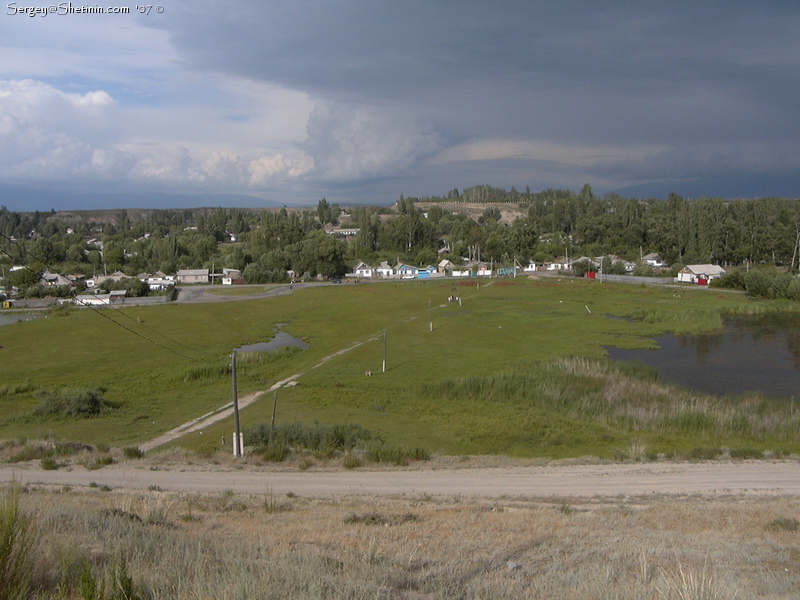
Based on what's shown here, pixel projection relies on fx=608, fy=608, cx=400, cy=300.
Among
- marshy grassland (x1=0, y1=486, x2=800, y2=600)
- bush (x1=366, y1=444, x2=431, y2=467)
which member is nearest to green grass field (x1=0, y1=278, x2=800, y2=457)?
bush (x1=366, y1=444, x2=431, y2=467)

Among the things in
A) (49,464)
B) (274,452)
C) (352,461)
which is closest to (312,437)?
(274,452)

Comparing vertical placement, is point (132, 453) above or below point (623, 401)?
above

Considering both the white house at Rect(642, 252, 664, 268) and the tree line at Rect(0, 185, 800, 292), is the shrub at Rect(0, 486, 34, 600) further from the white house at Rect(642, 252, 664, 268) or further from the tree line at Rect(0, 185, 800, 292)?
the white house at Rect(642, 252, 664, 268)

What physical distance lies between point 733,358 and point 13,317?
72.6 metres

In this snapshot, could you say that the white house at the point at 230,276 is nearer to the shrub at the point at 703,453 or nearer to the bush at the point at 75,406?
the bush at the point at 75,406

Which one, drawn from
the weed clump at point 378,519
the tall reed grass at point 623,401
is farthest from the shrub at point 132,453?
the tall reed grass at point 623,401

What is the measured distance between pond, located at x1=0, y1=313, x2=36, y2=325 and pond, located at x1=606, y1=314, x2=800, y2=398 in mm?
60937

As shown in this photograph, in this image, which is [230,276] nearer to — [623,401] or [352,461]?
[623,401]

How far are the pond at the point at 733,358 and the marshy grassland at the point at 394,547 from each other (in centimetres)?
1841

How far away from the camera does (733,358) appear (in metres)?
39.0

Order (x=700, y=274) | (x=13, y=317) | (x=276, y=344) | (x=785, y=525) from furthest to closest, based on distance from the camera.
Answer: (x=700, y=274) → (x=13, y=317) → (x=276, y=344) → (x=785, y=525)

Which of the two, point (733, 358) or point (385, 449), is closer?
point (385, 449)

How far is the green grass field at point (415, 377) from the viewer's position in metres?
24.4

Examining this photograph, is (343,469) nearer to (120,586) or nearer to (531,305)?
(120,586)
